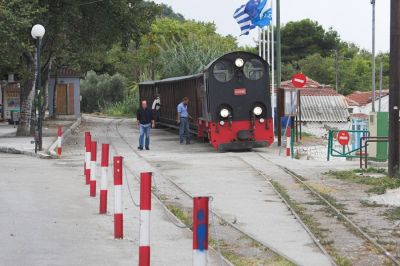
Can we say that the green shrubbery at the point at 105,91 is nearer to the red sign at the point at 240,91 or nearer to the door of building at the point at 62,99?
the door of building at the point at 62,99

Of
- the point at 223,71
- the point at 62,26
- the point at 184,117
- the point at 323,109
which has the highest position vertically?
the point at 62,26

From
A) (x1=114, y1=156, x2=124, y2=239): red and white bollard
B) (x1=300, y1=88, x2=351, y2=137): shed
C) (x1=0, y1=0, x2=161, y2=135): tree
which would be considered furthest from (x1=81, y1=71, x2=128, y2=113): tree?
(x1=114, y1=156, x2=124, y2=239): red and white bollard

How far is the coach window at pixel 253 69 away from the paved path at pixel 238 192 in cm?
293

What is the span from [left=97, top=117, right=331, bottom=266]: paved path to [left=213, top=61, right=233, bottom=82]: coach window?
253 cm

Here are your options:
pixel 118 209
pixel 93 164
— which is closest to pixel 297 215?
pixel 118 209

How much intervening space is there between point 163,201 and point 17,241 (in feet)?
14.9

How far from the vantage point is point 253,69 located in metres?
24.9

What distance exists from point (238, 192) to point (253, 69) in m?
11.1

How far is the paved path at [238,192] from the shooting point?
9.32m

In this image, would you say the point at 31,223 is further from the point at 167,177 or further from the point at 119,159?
the point at 167,177

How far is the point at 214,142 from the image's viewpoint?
78.2ft

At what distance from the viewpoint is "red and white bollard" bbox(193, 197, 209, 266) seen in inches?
197

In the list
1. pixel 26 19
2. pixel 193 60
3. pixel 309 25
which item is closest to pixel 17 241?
pixel 26 19

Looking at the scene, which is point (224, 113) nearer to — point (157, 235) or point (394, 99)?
point (394, 99)
